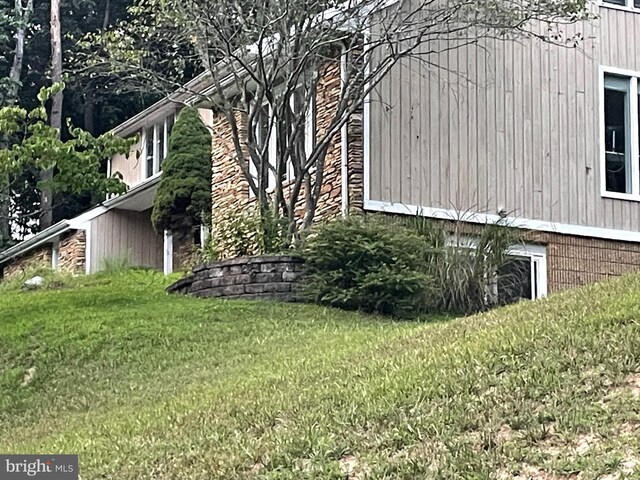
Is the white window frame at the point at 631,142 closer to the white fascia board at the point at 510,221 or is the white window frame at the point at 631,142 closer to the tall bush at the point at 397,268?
the white fascia board at the point at 510,221

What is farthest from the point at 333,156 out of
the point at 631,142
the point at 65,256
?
the point at 65,256

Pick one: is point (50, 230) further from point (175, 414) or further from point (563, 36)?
point (175, 414)

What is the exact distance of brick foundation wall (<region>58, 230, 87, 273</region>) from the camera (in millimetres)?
24000

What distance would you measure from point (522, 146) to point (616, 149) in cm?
161

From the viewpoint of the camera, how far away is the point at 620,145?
55.8ft

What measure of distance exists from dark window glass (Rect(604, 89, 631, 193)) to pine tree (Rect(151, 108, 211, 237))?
7.06m

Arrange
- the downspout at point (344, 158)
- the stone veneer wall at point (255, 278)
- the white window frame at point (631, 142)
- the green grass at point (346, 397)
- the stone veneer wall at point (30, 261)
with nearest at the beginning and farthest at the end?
the green grass at point (346, 397), the stone veneer wall at point (255, 278), the downspout at point (344, 158), the white window frame at point (631, 142), the stone veneer wall at point (30, 261)

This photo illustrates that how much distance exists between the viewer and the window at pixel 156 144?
977 inches

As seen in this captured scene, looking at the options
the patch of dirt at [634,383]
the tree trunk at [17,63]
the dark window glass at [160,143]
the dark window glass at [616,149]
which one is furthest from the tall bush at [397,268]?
the tree trunk at [17,63]

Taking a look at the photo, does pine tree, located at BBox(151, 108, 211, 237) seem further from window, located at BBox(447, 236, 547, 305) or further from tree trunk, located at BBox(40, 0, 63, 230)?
tree trunk, located at BBox(40, 0, 63, 230)

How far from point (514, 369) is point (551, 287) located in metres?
9.39

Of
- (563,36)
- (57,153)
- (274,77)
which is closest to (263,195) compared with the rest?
(274,77)

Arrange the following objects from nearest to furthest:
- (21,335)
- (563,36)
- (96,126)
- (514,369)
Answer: (514,369)
(21,335)
(563,36)
(96,126)

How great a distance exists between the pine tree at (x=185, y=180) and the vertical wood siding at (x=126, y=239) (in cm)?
291
